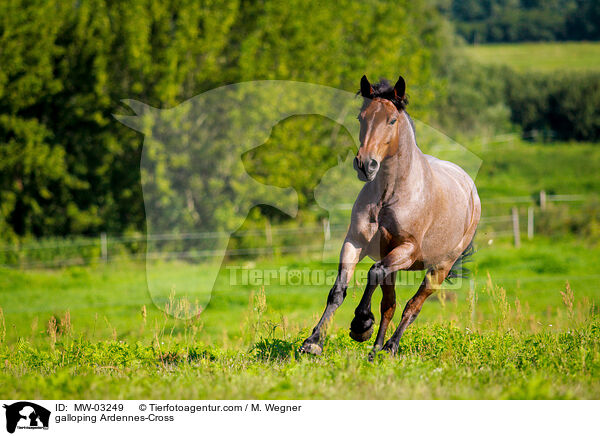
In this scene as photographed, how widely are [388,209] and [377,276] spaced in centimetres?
56

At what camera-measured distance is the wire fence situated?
2044 cm

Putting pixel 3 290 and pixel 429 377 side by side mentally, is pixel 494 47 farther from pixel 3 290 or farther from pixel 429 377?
pixel 429 377

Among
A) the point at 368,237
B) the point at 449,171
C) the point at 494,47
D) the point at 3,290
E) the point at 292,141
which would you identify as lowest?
the point at 3,290

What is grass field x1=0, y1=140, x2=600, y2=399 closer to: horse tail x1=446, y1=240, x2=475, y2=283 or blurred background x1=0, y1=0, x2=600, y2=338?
horse tail x1=446, y1=240, x2=475, y2=283

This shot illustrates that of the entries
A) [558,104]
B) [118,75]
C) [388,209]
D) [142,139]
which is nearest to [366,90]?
[388,209]

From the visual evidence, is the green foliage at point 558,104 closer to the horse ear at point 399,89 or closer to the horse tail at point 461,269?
the horse tail at point 461,269

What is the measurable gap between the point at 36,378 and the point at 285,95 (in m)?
15.7

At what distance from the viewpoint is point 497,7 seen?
56625mm

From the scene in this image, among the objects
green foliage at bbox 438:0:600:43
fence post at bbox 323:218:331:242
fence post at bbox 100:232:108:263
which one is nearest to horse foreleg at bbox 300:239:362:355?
fence post at bbox 323:218:331:242

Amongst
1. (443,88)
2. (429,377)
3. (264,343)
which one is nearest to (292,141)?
(443,88)
